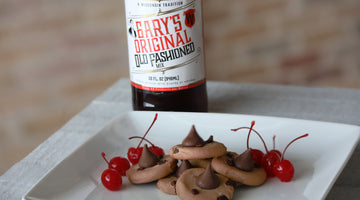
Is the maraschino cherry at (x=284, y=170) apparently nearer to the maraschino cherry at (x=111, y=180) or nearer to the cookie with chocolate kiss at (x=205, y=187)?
the cookie with chocolate kiss at (x=205, y=187)

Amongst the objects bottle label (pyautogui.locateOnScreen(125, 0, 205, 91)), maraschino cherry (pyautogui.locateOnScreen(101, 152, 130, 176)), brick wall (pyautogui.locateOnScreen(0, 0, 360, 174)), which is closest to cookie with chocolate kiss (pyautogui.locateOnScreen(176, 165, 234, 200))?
maraschino cherry (pyautogui.locateOnScreen(101, 152, 130, 176))

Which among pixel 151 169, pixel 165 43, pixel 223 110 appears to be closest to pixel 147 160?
pixel 151 169

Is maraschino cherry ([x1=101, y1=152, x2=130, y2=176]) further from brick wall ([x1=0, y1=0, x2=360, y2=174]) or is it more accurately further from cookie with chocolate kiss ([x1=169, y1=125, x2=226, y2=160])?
brick wall ([x1=0, y1=0, x2=360, y2=174])

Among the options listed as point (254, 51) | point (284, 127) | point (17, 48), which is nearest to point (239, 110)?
point (284, 127)

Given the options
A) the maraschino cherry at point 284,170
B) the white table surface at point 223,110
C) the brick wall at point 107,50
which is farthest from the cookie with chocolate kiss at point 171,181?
the brick wall at point 107,50

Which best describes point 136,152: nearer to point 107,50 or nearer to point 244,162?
point 244,162
